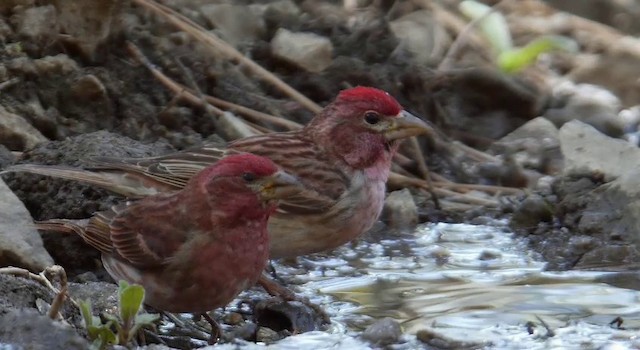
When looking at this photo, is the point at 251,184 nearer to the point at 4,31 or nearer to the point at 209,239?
the point at 209,239

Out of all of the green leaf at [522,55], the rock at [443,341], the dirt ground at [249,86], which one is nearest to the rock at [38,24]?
the dirt ground at [249,86]

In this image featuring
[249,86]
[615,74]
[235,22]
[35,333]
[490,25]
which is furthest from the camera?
[615,74]

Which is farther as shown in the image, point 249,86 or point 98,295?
point 249,86

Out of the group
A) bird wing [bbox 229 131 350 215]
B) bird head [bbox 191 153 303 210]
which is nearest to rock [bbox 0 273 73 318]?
bird head [bbox 191 153 303 210]

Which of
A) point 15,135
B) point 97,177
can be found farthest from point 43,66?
point 97,177

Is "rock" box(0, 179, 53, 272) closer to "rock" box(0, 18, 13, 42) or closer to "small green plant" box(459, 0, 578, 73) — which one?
"rock" box(0, 18, 13, 42)

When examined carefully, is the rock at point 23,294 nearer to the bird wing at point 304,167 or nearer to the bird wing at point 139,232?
the bird wing at point 139,232

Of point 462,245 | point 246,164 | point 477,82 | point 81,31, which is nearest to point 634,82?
point 477,82
